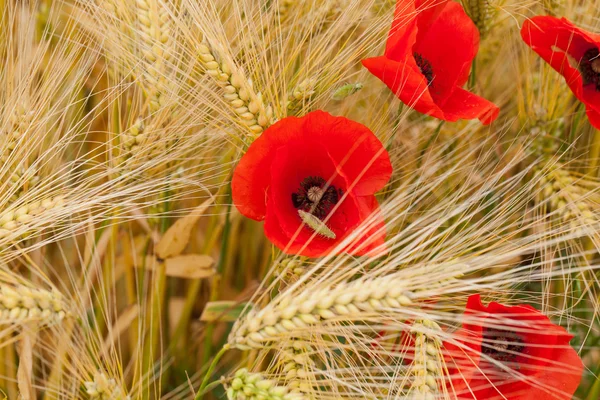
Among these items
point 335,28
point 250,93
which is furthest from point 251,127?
point 335,28

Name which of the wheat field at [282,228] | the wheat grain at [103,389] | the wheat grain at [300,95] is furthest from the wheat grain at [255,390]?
the wheat grain at [300,95]

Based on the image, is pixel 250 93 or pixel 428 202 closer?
pixel 250 93

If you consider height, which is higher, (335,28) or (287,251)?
(335,28)

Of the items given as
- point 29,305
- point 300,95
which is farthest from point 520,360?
point 29,305

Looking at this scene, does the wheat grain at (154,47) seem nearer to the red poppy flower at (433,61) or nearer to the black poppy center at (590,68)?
the red poppy flower at (433,61)

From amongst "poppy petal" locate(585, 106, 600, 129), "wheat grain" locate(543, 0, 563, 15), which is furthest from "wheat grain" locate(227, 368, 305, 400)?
"wheat grain" locate(543, 0, 563, 15)

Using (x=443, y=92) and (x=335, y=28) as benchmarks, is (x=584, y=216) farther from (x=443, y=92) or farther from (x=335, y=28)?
(x=335, y=28)
